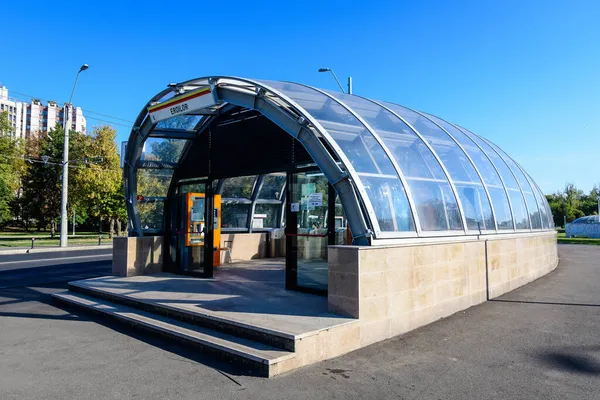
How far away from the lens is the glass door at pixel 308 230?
7.68 m

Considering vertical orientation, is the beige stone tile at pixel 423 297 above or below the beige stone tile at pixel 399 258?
below

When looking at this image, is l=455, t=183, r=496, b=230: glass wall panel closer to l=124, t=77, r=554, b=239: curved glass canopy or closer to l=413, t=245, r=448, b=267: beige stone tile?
l=124, t=77, r=554, b=239: curved glass canopy

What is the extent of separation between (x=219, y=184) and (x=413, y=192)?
773 cm

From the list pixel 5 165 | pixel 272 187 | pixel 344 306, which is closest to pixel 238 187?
pixel 272 187

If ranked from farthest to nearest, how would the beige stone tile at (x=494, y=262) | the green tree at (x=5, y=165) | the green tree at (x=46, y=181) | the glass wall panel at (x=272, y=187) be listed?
the green tree at (x=46, y=181) → the green tree at (x=5, y=165) → the glass wall panel at (x=272, y=187) → the beige stone tile at (x=494, y=262)

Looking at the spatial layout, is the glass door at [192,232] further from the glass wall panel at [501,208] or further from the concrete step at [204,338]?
the glass wall panel at [501,208]

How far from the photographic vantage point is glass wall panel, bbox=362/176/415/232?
6.48 metres

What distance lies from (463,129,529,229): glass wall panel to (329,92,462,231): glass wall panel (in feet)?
12.3

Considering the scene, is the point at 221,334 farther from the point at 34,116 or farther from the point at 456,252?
the point at 34,116

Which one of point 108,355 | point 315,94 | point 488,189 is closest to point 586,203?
point 488,189

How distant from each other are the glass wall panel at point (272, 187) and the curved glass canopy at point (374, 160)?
409 cm

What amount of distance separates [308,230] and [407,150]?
2503mm

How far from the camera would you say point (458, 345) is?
5594 mm

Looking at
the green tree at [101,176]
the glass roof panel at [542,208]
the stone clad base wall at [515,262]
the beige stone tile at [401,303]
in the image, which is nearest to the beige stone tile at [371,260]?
the beige stone tile at [401,303]
